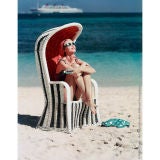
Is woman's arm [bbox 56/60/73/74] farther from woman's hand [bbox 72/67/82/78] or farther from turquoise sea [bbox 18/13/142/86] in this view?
turquoise sea [bbox 18/13/142/86]

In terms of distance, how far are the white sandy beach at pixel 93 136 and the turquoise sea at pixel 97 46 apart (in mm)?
98

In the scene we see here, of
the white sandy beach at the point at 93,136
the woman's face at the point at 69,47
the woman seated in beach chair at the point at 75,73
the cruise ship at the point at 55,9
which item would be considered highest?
the cruise ship at the point at 55,9

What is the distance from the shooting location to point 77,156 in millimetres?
4527

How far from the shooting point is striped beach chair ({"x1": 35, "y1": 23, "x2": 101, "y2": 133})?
4.66 m

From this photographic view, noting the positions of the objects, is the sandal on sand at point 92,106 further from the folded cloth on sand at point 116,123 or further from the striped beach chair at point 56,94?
the folded cloth on sand at point 116,123

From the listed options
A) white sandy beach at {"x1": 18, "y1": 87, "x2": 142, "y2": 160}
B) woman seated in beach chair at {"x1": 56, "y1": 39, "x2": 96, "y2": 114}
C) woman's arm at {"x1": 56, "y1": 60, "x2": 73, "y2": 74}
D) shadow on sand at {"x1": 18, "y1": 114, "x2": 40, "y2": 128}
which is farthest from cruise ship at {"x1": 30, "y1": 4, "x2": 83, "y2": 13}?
shadow on sand at {"x1": 18, "y1": 114, "x2": 40, "y2": 128}

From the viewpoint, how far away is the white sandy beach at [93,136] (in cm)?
455

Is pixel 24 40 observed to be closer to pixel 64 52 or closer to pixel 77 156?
pixel 64 52

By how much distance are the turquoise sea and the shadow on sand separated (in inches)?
12.2

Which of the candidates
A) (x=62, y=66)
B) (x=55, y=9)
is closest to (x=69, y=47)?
(x=62, y=66)

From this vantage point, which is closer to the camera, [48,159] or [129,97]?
[48,159]

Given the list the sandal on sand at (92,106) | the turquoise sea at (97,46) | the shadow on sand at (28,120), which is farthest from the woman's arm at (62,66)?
the shadow on sand at (28,120)
